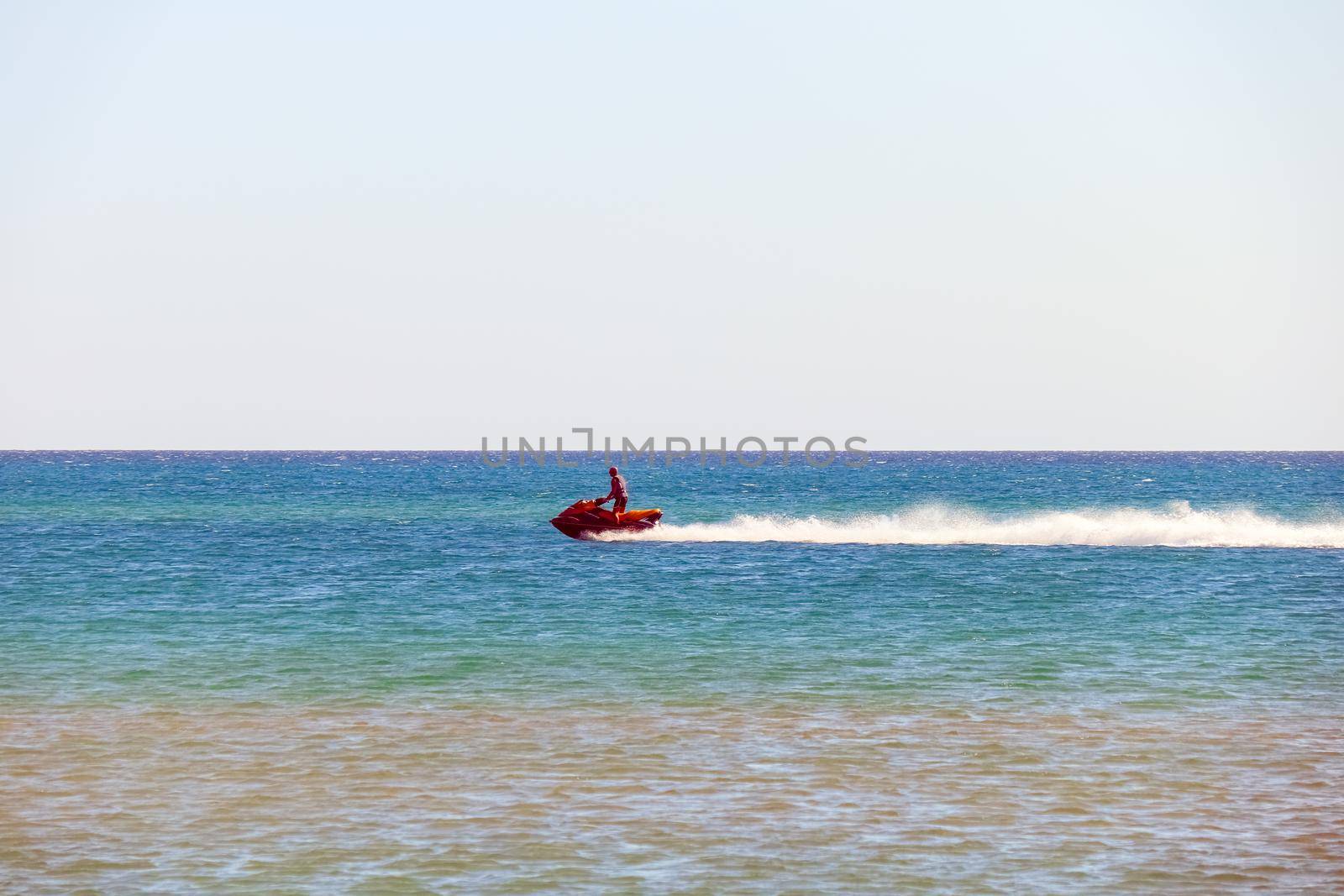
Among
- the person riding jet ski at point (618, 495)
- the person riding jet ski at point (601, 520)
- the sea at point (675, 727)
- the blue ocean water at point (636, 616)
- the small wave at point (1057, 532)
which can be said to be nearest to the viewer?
the sea at point (675, 727)

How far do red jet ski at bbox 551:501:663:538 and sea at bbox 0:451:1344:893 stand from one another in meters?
6.02

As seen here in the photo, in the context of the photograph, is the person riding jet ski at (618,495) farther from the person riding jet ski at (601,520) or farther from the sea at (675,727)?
the sea at (675,727)

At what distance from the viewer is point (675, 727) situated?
654 inches

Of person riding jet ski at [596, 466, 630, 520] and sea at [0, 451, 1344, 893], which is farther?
person riding jet ski at [596, 466, 630, 520]

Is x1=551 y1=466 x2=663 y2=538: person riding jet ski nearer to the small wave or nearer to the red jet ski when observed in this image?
the red jet ski

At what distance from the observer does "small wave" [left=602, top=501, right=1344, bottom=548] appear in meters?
47.4

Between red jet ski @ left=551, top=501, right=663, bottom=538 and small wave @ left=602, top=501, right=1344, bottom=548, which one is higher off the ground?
red jet ski @ left=551, top=501, right=663, bottom=538

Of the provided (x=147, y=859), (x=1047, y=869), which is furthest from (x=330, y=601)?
(x=1047, y=869)

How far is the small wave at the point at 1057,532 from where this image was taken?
47438mm

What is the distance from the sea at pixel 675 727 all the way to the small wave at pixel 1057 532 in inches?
265

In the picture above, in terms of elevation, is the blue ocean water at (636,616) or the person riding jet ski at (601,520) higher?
the person riding jet ski at (601,520)

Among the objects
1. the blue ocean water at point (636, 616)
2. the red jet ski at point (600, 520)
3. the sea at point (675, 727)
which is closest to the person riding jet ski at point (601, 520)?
the red jet ski at point (600, 520)

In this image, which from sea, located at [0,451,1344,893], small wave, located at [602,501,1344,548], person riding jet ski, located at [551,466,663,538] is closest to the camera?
sea, located at [0,451,1344,893]

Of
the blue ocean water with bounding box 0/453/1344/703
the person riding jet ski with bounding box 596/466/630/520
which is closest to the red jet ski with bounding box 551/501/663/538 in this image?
the person riding jet ski with bounding box 596/466/630/520
